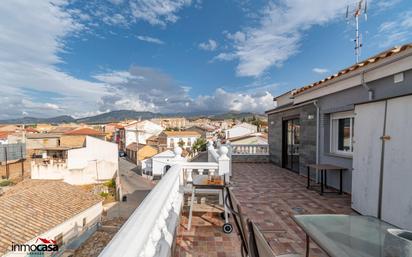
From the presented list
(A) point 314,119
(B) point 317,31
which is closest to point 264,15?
(B) point 317,31

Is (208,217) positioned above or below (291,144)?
below

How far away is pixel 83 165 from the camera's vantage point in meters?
26.6

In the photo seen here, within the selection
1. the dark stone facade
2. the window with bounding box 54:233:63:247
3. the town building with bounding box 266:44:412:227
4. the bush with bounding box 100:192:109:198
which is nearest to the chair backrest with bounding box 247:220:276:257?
the town building with bounding box 266:44:412:227

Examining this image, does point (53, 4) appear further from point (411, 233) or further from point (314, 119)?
point (411, 233)

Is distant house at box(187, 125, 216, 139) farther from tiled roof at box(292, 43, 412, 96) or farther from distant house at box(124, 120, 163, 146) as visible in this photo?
tiled roof at box(292, 43, 412, 96)

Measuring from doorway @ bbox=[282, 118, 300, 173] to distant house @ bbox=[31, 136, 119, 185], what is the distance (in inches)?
1019

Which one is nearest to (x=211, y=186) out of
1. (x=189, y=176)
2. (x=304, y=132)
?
(x=189, y=176)

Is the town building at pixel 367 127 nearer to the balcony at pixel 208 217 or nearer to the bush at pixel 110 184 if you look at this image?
the balcony at pixel 208 217

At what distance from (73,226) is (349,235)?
14.2 meters

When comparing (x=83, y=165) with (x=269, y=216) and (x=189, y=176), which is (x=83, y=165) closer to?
(x=189, y=176)

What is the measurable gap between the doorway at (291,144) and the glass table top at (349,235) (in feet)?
20.7

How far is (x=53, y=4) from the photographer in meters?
7.37

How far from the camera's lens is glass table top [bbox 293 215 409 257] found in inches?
54.0

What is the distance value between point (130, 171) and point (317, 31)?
1267 inches
